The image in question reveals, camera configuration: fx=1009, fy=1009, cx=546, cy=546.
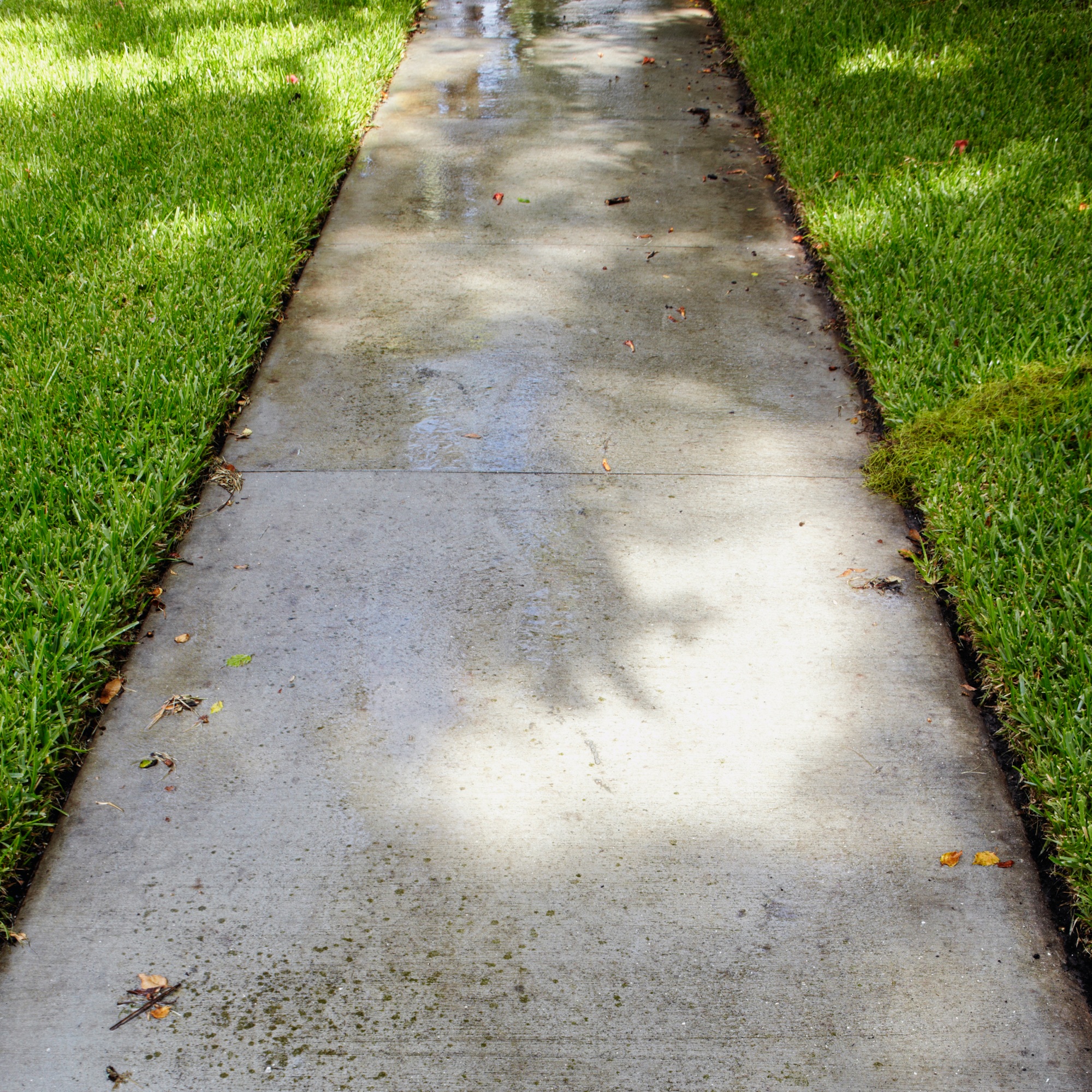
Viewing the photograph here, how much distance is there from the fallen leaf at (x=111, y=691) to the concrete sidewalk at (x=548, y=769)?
0.15 ft

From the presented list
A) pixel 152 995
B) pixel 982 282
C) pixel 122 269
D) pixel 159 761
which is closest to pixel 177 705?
pixel 159 761

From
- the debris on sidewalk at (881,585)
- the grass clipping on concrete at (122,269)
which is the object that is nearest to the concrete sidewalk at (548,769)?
the debris on sidewalk at (881,585)

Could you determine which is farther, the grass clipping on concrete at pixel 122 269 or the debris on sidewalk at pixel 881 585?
the debris on sidewalk at pixel 881 585

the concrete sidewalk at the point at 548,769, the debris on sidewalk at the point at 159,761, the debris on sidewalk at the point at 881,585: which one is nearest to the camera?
the concrete sidewalk at the point at 548,769

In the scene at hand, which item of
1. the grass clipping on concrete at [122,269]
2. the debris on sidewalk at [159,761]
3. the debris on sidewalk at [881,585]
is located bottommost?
the debris on sidewalk at [881,585]

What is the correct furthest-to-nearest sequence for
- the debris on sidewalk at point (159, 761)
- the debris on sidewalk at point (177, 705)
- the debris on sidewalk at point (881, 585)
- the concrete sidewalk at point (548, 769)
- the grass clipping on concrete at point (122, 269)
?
the debris on sidewalk at point (881, 585), the grass clipping on concrete at point (122, 269), the debris on sidewalk at point (177, 705), the debris on sidewalk at point (159, 761), the concrete sidewalk at point (548, 769)

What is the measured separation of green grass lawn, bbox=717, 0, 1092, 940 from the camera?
2.56 m

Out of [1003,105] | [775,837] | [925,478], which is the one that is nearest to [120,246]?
[925,478]

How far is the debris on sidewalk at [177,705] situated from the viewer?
100 inches

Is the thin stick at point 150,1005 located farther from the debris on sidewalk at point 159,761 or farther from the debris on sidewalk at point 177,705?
the debris on sidewalk at point 177,705

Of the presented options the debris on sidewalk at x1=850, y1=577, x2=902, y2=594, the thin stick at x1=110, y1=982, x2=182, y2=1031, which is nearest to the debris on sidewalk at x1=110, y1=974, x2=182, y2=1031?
the thin stick at x1=110, y1=982, x2=182, y2=1031

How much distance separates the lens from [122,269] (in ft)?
14.4

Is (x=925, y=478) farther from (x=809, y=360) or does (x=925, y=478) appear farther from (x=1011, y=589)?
(x=809, y=360)

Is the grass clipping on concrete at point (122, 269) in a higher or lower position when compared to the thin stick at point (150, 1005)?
higher
